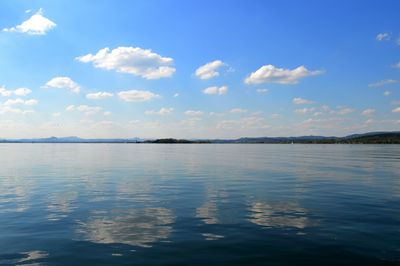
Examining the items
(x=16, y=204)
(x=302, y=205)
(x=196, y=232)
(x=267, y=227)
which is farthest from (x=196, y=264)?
(x=16, y=204)

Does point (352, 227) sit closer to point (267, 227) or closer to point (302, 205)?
point (267, 227)

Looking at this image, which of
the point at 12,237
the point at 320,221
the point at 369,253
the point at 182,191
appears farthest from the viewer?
the point at 182,191

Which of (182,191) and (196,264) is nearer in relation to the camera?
(196,264)

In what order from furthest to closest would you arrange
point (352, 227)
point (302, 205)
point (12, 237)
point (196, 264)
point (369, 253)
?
point (302, 205)
point (352, 227)
point (12, 237)
point (369, 253)
point (196, 264)

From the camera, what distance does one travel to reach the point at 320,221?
83.1ft

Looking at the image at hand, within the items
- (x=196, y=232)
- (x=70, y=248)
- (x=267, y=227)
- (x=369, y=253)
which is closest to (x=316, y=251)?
(x=369, y=253)

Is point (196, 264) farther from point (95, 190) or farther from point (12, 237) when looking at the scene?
point (95, 190)

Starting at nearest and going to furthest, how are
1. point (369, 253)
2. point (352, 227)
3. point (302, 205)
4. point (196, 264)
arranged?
point (196, 264)
point (369, 253)
point (352, 227)
point (302, 205)

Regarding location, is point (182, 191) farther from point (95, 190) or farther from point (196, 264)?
point (196, 264)

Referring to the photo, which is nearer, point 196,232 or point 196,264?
point 196,264

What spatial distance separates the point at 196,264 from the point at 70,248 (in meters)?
6.69

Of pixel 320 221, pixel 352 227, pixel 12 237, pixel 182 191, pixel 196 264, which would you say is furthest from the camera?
pixel 182 191

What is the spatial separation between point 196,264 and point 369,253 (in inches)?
329

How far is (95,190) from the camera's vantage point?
41125 millimetres
